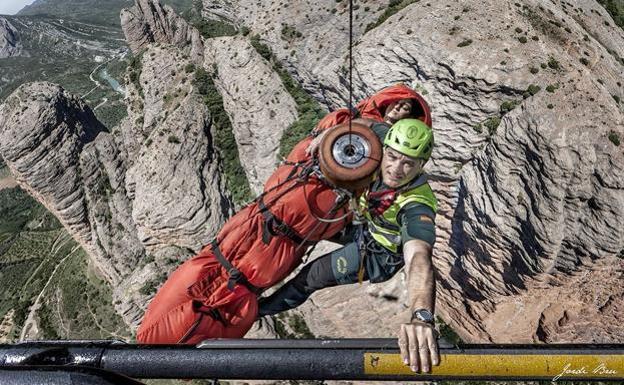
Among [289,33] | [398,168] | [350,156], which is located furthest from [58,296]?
[398,168]

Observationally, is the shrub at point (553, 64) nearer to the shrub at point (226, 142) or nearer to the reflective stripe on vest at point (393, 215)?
the reflective stripe on vest at point (393, 215)

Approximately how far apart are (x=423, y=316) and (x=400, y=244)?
3681 mm

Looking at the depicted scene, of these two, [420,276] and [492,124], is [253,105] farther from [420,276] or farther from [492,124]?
[420,276]

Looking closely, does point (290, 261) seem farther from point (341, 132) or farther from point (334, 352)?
point (334, 352)

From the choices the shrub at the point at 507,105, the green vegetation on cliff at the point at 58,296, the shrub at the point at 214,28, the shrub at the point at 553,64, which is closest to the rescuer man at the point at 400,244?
the shrub at the point at 507,105

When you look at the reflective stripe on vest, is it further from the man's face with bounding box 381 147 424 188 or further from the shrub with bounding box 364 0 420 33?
the shrub with bounding box 364 0 420 33

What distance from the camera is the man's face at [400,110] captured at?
813 cm

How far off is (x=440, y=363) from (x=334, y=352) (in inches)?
26.4

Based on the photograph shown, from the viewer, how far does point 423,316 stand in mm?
3217

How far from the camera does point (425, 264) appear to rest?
4449 millimetres

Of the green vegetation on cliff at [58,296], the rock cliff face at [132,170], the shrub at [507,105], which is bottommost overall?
the green vegetation on cliff at [58,296]

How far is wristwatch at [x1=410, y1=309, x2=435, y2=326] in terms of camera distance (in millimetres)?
3091

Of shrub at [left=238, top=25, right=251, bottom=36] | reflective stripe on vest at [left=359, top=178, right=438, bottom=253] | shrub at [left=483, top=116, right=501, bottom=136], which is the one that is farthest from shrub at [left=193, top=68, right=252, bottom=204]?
reflective stripe on vest at [left=359, top=178, right=438, bottom=253]

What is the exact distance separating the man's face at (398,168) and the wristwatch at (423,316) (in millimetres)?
2984
